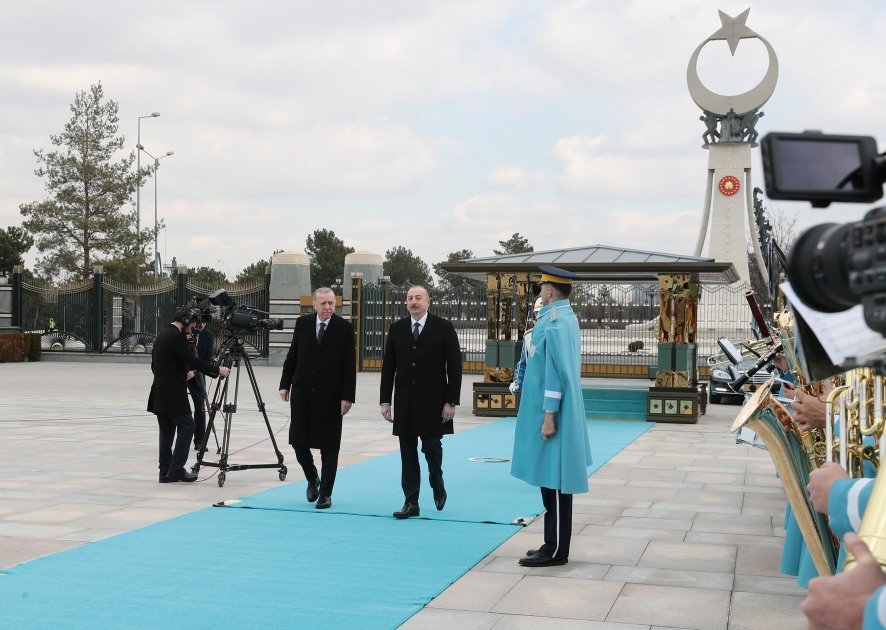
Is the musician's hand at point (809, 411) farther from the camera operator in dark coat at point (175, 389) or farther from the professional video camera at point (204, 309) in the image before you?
the professional video camera at point (204, 309)

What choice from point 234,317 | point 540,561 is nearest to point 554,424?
point 540,561

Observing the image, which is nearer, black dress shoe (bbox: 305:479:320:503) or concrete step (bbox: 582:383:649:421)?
black dress shoe (bbox: 305:479:320:503)

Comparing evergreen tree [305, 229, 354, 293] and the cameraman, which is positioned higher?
evergreen tree [305, 229, 354, 293]

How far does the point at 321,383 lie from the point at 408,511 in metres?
1.26

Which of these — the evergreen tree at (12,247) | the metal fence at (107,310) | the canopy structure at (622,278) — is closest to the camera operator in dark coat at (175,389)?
the canopy structure at (622,278)

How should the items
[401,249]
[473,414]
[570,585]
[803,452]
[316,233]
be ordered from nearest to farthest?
[803,452], [570,585], [473,414], [316,233], [401,249]

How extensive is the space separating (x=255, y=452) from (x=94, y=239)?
33.2 metres

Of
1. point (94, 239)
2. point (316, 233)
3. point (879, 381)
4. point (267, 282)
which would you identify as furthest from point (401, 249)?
point (879, 381)

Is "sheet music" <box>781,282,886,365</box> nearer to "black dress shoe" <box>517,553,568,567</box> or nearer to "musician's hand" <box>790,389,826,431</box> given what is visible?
"musician's hand" <box>790,389,826,431</box>

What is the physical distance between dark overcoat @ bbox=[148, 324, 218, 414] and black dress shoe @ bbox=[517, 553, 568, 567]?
4049 millimetres

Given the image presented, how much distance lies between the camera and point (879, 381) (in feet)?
12.1

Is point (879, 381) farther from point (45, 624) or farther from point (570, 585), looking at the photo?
point (45, 624)

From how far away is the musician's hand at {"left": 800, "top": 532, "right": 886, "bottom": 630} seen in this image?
184 centimetres

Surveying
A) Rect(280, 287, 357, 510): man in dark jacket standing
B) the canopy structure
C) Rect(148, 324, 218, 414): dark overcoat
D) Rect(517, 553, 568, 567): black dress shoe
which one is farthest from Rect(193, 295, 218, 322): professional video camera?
the canopy structure
